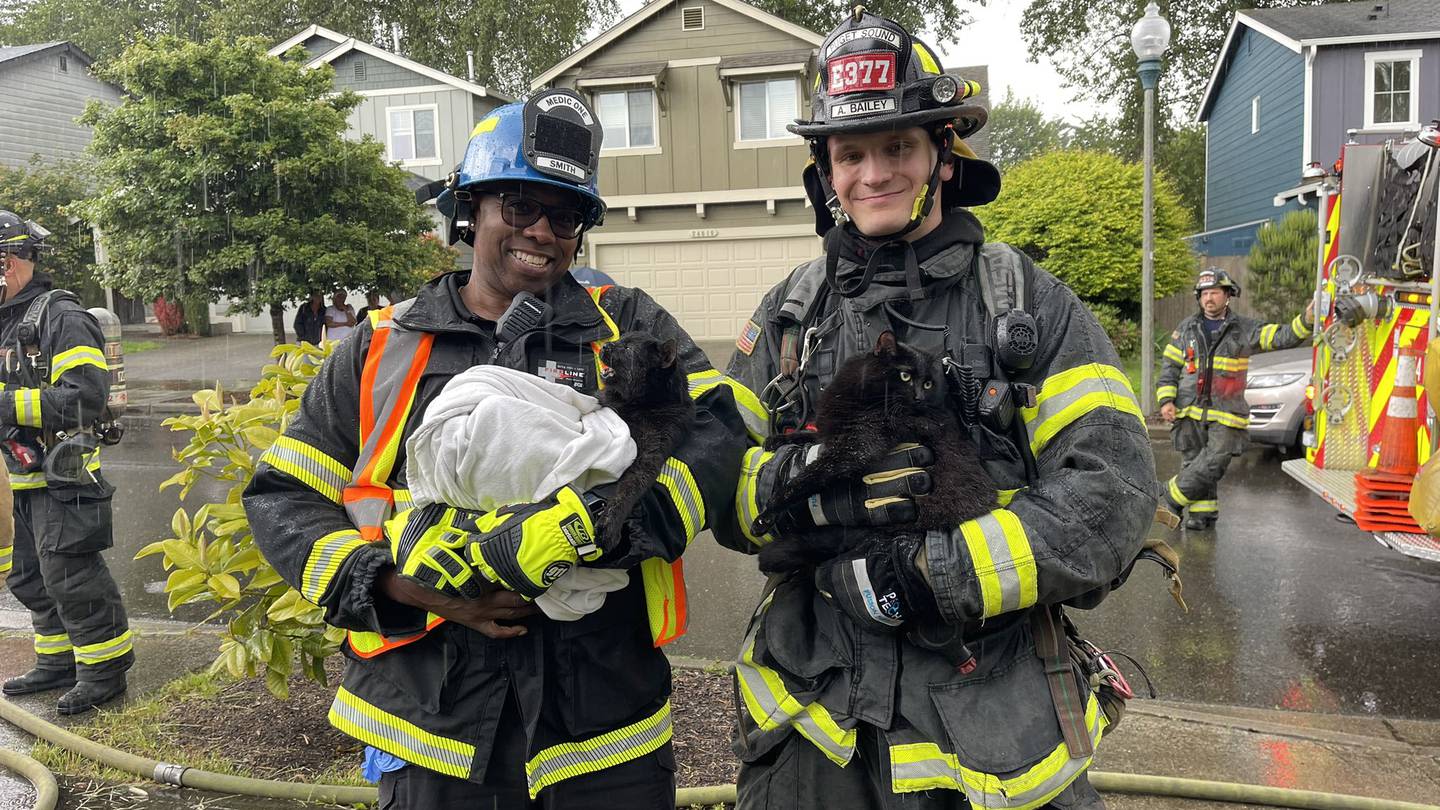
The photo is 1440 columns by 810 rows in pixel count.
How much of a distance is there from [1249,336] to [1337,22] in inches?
610

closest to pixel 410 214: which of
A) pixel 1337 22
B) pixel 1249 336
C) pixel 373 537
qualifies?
pixel 1249 336

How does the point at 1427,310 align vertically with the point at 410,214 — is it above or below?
below

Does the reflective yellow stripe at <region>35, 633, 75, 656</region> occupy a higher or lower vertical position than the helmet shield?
lower

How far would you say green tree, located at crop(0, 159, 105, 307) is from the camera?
2025cm

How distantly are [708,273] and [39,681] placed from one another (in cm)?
1578

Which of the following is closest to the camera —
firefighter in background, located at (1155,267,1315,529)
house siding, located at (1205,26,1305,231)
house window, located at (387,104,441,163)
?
firefighter in background, located at (1155,267,1315,529)

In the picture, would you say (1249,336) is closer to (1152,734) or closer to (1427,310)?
(1427,310)

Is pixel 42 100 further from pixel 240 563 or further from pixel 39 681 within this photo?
pixel 240 563

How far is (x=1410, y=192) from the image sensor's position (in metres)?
5.11

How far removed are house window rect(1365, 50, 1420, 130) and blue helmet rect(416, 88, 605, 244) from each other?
20.8 m

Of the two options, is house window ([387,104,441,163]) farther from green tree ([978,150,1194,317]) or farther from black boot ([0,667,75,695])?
black boot ([0,667,75,695])

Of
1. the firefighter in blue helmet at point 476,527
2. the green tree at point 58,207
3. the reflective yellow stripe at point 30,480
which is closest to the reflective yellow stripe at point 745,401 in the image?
the firefighter in blue helmet at point 476,527

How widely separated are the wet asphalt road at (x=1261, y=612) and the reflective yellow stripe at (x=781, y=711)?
2954 millimetres

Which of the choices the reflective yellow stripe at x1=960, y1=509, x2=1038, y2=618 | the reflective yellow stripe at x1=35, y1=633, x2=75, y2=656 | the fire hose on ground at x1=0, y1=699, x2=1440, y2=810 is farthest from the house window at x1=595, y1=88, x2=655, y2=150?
the reflective yellow stripe at x1=960, y1=509, x2=1038, y2=618
